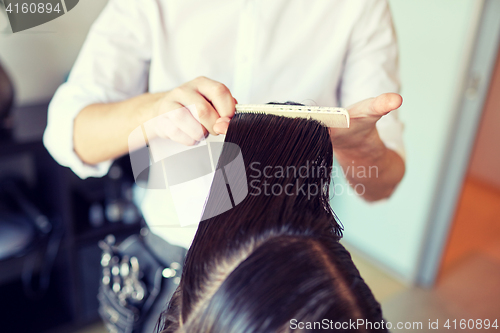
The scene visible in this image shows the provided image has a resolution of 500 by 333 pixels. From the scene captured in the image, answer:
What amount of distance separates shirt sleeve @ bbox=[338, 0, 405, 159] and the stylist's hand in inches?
10.1

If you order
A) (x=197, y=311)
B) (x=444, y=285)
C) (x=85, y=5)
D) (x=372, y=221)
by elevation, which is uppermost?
(x=85, y=5)

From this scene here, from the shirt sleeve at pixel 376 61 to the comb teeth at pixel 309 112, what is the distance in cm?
20

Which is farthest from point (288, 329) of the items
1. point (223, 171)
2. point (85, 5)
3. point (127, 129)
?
point (85, 5)

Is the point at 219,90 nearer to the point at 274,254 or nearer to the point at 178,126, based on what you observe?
the point at 178,126

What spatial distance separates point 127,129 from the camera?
467 mm

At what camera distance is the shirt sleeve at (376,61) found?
0.54m

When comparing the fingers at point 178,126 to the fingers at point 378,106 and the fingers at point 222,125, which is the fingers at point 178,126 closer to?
the fingers at point 222,125

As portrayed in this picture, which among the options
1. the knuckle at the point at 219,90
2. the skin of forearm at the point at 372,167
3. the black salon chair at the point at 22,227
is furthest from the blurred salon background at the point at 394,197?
the knuckle at the point at 219,90

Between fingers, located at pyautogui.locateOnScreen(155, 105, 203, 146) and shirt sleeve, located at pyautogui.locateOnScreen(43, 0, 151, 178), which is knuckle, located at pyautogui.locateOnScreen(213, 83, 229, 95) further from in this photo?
shirt sleeve, located at pyautogui.locateOnScreen(43, 0, 151, 178)

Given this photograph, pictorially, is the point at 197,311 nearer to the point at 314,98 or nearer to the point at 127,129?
the point at 127,129

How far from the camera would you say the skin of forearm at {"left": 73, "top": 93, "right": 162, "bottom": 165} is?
442 millimetres

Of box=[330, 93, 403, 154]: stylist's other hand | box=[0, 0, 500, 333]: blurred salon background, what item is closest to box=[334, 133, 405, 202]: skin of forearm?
box=[330, 93, 403, 154]: stylist's other hand

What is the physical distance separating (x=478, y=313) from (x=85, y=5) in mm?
1484

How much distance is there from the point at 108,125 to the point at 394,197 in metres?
1.26
